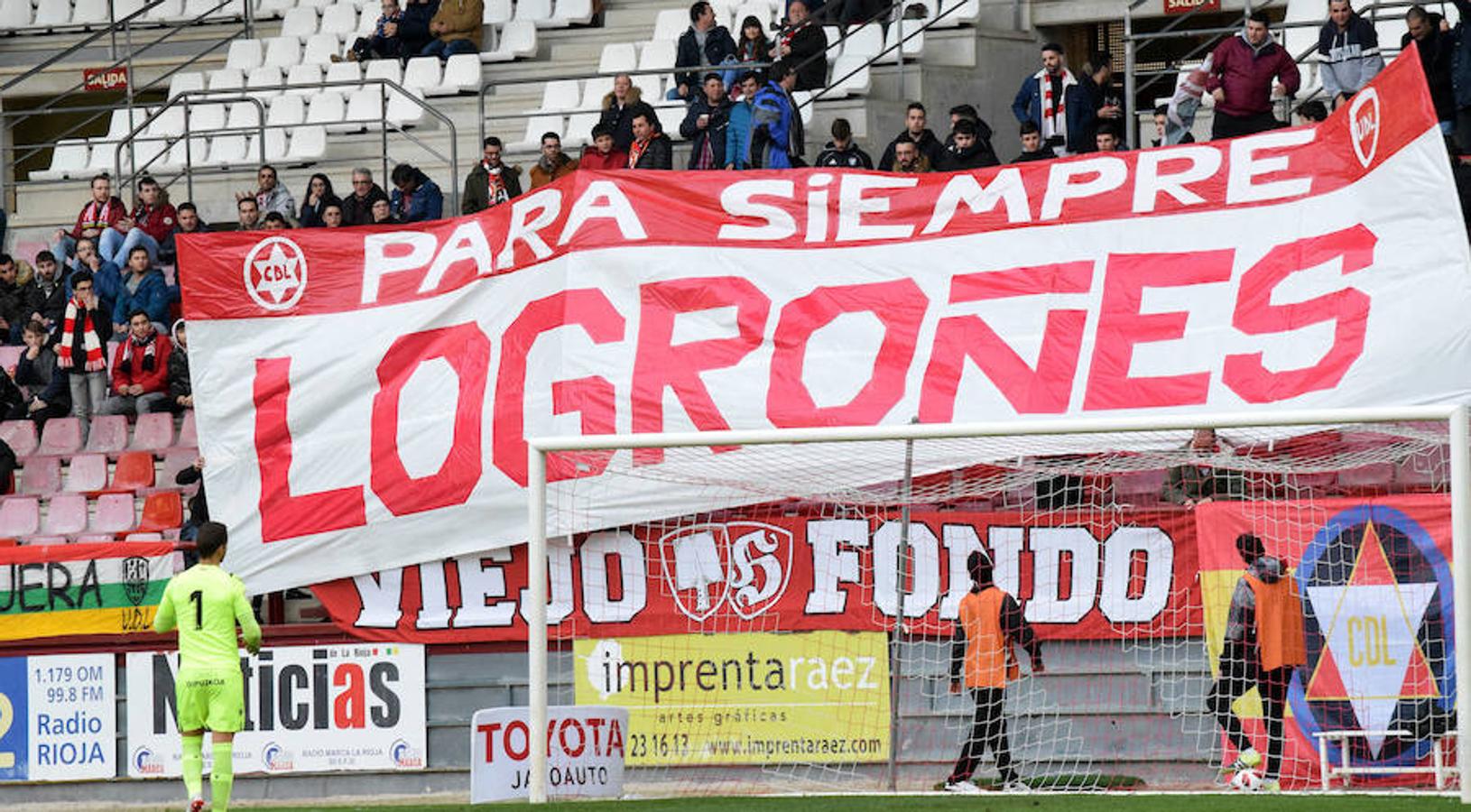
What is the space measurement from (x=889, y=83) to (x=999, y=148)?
1120mm

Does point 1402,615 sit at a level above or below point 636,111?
below

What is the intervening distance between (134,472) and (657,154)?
15.5ft

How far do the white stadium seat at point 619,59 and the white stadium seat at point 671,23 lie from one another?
41cm

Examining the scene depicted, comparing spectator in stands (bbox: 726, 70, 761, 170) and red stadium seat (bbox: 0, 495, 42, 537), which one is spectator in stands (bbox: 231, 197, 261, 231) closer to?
red stadium seat (bbox: 0, 495, 42, 537)

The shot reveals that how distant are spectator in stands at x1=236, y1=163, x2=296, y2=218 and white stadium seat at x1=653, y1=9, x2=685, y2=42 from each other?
3.86 m

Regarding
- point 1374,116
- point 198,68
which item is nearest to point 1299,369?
point 1374,116

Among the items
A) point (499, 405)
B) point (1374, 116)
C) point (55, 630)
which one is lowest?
point (55, 630)

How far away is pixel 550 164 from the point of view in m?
20.4

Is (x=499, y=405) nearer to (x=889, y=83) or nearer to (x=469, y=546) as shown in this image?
(x=469, y=546)

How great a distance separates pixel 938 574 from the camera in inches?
623

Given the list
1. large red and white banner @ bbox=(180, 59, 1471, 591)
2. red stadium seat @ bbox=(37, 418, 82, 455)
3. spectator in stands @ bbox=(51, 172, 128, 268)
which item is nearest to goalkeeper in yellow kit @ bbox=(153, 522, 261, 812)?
large red and white banner @ bbox=(180, 59, 1471, 591)

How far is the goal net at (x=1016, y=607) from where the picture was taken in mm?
14320

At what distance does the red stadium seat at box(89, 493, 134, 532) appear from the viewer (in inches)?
771

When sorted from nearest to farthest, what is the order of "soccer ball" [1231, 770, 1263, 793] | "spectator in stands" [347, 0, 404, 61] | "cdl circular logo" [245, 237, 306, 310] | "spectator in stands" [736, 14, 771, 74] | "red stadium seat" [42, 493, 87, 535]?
"soccer ball" [1231, 770, 1263, 793]
"cdl circular logo" [245, 237, 306, 310]
"red stadium seat" [42, 493, 87, 535]
"spectator in stands" [736, 14, 771, 74]
"spectator in stands" [347, 0, 404, 61]
